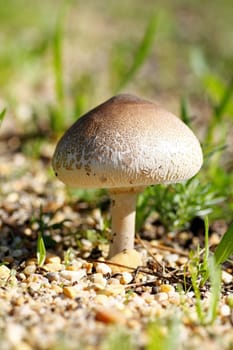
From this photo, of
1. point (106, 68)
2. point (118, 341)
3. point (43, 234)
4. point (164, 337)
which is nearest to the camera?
point (118, 341)

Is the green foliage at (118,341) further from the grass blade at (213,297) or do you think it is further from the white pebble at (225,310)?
the white pebble at (225,310)

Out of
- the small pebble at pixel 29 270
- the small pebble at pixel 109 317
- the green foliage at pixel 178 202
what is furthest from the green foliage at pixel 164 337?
the green foliage at pixel 178 202

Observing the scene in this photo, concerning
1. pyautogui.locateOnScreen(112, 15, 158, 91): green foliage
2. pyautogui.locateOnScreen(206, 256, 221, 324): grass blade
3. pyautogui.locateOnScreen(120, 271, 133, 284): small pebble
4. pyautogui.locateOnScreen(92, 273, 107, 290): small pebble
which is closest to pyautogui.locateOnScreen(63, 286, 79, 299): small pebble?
pyautogui.locateOnScreen(92, 273, 107, 290): small pebble

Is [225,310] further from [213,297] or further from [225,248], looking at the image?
[225,248]

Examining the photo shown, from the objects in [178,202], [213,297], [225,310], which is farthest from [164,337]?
[178,202]

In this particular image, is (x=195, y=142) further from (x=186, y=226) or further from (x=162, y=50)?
(x=162, y=50)

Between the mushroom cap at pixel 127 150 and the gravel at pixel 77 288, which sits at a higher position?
the mushroom cap at pixel 127 150

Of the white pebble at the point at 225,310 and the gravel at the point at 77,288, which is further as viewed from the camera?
the white pebble at the point at 225,310

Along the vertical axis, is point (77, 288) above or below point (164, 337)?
below
